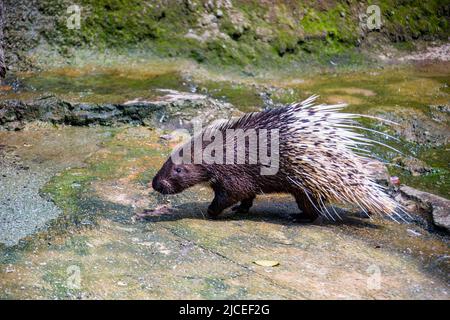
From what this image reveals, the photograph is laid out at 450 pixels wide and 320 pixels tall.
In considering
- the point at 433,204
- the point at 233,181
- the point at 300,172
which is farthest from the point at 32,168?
the point at 433,204

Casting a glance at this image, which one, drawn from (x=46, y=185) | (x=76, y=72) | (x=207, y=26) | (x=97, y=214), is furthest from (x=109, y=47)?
(x=97, y=214)

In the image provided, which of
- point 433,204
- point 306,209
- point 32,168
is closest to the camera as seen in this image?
point 306,209

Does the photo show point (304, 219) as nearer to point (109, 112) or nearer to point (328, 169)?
point (328, 169)

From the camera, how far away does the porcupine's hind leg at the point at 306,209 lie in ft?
21.3

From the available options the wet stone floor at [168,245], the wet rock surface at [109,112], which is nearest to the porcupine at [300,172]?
the wet stone floor at [168,245]

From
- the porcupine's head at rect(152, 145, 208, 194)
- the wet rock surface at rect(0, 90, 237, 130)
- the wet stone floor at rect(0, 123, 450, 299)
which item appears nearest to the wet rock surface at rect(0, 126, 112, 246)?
the wet stone floor at rect(0, 123, 450, 299)

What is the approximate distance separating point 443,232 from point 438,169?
7.05 feet

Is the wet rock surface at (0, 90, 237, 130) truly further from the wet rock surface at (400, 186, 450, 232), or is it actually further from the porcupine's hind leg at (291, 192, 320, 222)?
the wet rock surface at (400, 186, 450, 232)

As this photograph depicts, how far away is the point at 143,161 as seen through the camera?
7.83 metres

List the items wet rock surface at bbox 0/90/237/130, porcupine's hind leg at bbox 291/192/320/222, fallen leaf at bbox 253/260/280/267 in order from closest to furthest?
fallen leaf at bbox 253/260/280/267, porcupine's hind leg at bbox 291/192/320/222, wet rock surface at bbox 0/90/237/130

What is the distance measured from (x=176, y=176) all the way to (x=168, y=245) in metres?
1.27

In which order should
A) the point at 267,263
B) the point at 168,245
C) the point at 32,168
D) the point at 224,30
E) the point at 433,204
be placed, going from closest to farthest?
the point at 267,263 → the point at 168,245 → the point at 433,204 → the point at 32,168 → the point at 224,30

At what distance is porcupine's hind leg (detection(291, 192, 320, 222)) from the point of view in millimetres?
6480

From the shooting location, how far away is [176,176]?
6586 millimetres
